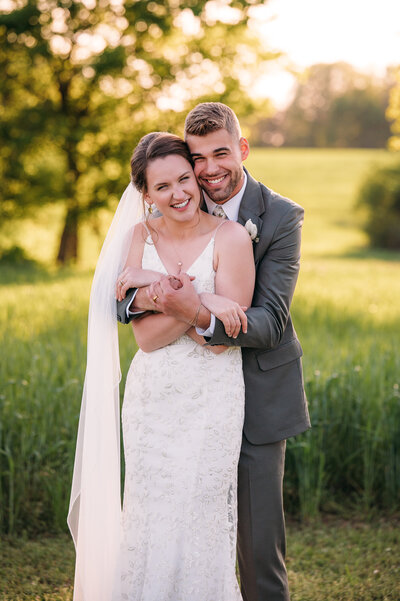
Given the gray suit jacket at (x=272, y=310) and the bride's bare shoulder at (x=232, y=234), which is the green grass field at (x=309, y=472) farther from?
the bride's bare shoulder at (x=232, y=234)

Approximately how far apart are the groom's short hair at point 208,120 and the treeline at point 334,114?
63210 millimetres

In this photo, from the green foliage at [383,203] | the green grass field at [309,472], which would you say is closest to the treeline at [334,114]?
the green foliage at [383,203]

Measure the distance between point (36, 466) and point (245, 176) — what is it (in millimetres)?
2367

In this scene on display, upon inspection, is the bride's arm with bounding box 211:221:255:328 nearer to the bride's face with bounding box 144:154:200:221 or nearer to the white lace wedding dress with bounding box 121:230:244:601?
the white lace wedding dress with bounding box 121:230:244:601

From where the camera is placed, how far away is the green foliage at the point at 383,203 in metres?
26.6

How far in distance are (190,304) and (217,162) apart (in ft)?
2.07

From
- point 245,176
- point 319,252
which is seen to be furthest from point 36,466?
point 319,252

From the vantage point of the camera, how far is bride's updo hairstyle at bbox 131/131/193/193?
9.59ft

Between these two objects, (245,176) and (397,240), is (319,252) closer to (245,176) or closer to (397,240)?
(397,240)

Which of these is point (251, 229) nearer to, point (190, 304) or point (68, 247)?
point (190, 304)

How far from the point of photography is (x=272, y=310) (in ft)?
9.76

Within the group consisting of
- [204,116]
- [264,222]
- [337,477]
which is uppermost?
[204,116]

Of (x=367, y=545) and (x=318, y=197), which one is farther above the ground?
(x=318, y=197)

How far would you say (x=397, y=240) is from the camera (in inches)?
1063
